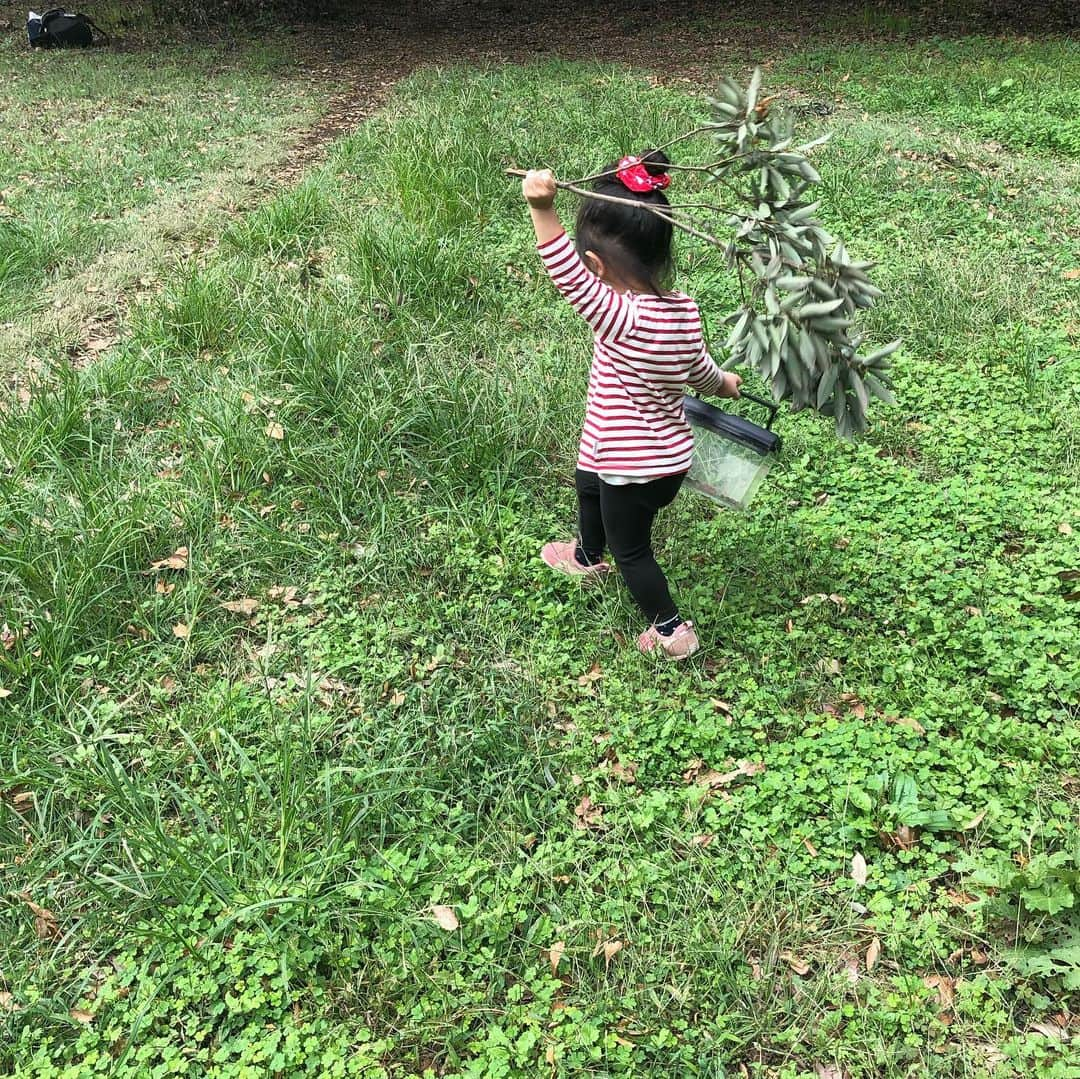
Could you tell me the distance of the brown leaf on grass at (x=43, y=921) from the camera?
2.24 m

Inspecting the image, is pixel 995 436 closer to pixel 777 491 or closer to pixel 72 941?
pixel 777 491

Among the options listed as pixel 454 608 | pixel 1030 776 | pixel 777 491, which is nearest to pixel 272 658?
pixel 454 608

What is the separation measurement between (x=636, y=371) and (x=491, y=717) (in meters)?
1.21

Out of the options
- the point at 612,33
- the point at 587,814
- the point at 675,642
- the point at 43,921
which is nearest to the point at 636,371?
the point at 675,642

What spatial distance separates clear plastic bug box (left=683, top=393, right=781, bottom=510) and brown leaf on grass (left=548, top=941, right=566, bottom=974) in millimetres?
1465

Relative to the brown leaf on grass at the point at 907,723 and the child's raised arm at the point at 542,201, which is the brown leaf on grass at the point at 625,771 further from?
the child's raised arm at the point at 542,201

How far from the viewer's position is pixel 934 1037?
6.37 feet

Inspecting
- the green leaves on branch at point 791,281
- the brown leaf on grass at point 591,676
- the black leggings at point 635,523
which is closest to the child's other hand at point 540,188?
the green leaves on branch at point 791,281

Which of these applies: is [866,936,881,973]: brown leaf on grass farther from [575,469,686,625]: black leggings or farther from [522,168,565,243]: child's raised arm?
[522,168,565,243]: child's raised arm

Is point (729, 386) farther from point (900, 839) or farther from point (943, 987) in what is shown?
point (943, 987)

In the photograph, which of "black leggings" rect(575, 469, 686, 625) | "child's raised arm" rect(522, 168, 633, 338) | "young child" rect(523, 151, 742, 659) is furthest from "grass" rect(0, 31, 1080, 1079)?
"child's raised arm" rect(522, 168, 633, 338)

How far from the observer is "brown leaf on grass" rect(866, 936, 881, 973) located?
2098 mm

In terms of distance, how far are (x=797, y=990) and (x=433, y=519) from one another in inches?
88.1

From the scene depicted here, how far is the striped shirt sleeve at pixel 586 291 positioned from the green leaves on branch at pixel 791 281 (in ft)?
1.07
